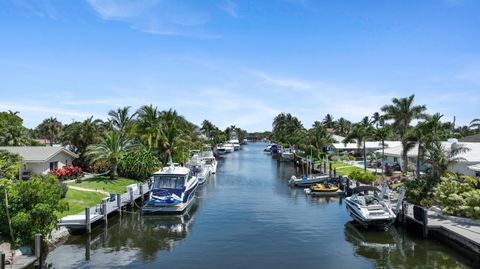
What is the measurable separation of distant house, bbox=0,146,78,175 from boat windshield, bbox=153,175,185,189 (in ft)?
45.7

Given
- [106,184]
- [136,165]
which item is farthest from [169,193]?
[136,165]

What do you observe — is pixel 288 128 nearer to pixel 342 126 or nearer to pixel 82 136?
pixel 342 126

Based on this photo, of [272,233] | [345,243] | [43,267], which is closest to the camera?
[43,267]

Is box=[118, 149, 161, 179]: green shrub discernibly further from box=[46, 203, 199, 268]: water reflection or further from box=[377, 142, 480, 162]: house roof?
box=[377, 142, 480, 162]: house roof

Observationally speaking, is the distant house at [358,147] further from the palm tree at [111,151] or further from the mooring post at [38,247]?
the mooring post at [38,247]

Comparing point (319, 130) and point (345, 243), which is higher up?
point (319, 130)

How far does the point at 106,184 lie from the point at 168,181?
9.99 metres

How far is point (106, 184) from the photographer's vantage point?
44.9 m

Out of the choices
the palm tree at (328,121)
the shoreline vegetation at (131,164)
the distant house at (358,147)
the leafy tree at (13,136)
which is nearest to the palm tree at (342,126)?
the palm tree at (328,121)

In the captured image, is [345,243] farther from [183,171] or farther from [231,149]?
[231,149]

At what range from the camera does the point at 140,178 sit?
173ft

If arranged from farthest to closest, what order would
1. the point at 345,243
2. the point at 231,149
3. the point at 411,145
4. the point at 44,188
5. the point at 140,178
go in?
1. the point at 231,149
2. the point at 140,178
3. the point at 411,145
4. the point at 345,243
5. the point at 44,188

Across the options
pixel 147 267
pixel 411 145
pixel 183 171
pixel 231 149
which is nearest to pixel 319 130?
pixel 411 145

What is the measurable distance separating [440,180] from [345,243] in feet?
38.0
